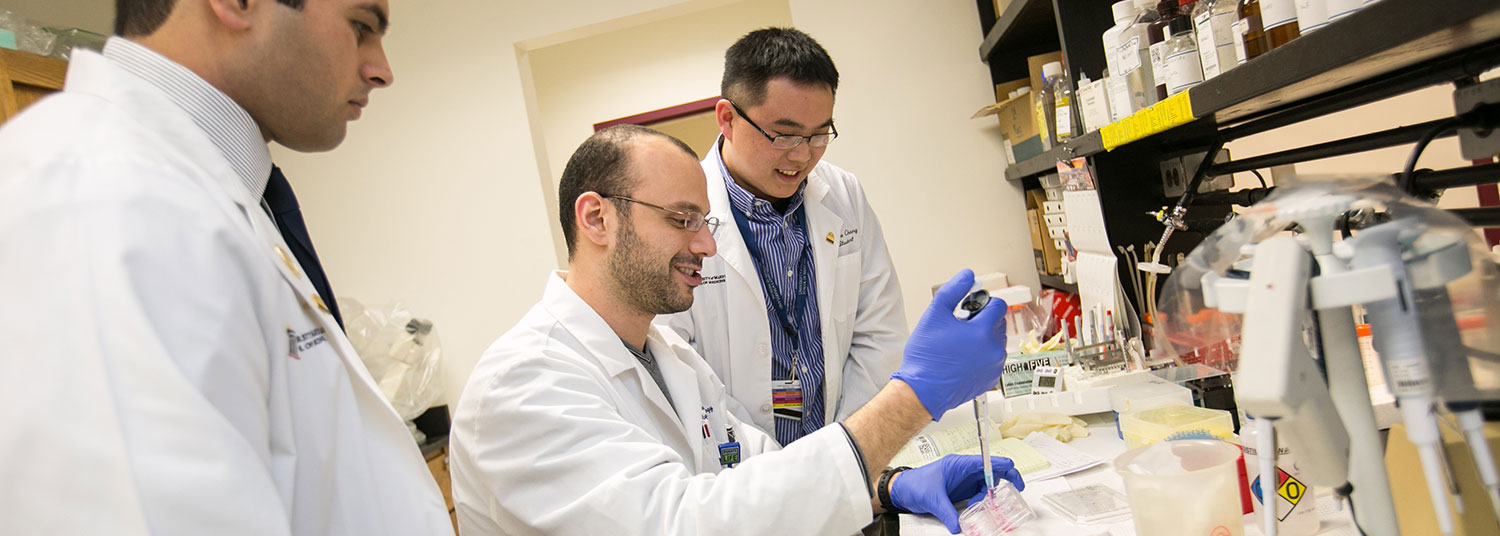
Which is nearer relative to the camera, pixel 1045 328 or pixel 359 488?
pixel 359 488

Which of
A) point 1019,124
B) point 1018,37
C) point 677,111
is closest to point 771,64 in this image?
point 1019,124

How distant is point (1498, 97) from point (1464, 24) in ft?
1.05

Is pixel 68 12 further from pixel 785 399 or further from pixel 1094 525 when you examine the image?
pixel 1094 525

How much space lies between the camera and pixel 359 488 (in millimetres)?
878

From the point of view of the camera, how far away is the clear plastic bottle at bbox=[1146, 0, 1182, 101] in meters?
1.53

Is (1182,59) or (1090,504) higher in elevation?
(1182,59)

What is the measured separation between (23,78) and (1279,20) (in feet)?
9.92

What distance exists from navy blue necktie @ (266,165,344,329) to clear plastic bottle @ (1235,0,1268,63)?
4.44 feet

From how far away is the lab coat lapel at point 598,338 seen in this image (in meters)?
1.45

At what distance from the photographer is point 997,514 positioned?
54.6 inches

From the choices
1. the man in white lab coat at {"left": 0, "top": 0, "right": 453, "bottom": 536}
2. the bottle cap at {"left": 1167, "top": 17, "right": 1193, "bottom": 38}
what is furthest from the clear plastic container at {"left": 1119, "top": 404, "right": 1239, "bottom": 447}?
the man in white lab coat at {"left": 0, "top": 0, "right": 453, "bottom": 536}

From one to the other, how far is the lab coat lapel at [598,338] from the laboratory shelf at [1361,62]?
1012 millimetres

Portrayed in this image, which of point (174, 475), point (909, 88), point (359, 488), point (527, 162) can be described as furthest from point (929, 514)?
point (527, 162)

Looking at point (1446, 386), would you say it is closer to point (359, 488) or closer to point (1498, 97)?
point (1498, 97)
